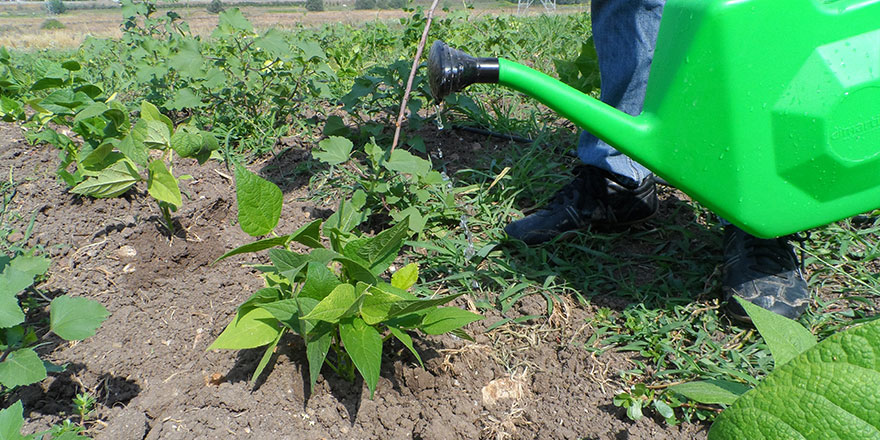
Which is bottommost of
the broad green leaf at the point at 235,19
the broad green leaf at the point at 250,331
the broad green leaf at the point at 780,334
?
the broad green leaf at the point at 250,331

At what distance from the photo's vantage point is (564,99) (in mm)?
1202

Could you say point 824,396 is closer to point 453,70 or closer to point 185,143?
point 453,70

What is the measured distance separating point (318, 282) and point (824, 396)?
0.83m

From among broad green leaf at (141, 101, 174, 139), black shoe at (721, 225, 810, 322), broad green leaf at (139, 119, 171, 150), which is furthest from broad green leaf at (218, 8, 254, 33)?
black shoe at (721, 225, 810, 322)

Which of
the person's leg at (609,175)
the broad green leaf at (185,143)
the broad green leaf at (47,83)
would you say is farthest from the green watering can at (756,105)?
the broad green leaf at (47,83)

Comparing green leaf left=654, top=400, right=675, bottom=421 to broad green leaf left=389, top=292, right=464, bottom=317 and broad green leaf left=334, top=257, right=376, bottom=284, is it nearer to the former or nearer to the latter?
broad green leaf left=389, top=292, right=464, bottom=317

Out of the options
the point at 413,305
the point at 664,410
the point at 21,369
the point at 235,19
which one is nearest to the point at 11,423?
the point at 21,369

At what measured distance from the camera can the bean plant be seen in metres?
0.97

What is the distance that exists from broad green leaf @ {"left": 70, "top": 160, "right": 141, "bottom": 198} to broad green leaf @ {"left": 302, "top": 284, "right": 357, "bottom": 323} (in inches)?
39.4

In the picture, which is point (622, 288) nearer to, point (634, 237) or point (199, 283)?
point (634, 237)

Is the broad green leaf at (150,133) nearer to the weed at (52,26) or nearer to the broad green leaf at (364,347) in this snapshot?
the broad green leaf at (364,347)

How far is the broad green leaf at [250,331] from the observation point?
103 cm

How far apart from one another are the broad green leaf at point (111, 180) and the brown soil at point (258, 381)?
0.18 m

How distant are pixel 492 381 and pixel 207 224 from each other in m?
1.10
